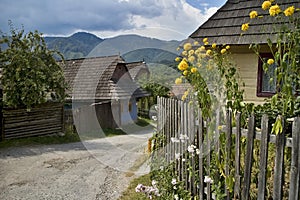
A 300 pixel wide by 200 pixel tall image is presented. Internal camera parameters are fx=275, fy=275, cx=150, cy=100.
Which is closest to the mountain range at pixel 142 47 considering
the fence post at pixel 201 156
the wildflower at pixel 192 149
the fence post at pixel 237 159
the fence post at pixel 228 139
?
the fence post at pixel 201 156

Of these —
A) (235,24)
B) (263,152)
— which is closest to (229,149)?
(263,152)

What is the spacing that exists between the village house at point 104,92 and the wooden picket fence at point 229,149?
11.0 m

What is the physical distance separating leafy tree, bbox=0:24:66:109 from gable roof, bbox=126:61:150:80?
16.6 metres

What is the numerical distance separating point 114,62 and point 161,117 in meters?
14.2

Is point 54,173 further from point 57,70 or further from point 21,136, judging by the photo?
point 57,70

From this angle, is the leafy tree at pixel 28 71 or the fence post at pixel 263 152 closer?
the fence post at pixel 263 152

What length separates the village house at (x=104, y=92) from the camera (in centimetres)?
1697

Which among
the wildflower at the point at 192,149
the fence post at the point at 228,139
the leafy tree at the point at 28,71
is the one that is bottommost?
the wildflower at the point at 192,149

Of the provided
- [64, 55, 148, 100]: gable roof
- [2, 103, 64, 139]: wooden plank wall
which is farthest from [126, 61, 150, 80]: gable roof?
[2, 103, 64, 139]: wooden plank wall

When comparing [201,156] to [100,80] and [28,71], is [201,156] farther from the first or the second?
[100,80]

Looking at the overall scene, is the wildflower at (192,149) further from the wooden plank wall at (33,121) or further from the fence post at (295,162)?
the wooden plank wall at (33,121)

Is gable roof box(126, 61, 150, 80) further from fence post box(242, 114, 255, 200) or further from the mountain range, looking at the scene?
fence post box(242, 114, 255, 200)

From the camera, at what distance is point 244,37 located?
6.06 meters

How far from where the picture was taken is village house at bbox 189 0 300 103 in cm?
612
